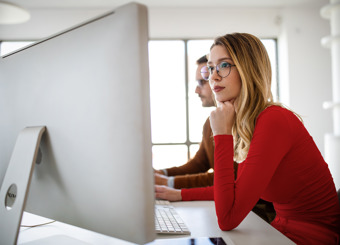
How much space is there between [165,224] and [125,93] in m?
0.47

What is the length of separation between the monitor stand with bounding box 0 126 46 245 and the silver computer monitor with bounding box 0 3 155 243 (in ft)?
0.08

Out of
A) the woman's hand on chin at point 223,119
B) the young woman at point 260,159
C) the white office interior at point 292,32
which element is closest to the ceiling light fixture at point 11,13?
the white office interior at point 292,32

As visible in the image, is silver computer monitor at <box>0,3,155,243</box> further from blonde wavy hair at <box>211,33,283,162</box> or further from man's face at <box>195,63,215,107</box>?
man's face at <box>195,63,215,107</box>

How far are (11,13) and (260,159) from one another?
3.65 meters

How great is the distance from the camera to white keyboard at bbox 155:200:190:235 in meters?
0.76

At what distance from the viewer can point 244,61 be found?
105 cm

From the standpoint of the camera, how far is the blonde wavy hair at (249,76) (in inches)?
41.2

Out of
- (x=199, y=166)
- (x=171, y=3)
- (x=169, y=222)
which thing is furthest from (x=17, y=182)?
(x=171, y=3)

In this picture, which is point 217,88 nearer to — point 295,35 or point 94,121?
point 94,121

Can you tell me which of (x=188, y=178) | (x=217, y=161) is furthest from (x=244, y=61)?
(x=188, y=178)

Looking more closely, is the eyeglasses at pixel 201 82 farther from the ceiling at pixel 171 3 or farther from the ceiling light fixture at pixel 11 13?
the ceiling at pixel 171 3

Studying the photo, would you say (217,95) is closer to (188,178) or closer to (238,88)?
(238,88)

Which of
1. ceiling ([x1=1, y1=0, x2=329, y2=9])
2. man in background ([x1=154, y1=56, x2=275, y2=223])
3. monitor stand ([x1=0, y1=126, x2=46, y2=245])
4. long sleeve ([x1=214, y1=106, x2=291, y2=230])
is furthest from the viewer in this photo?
ceiling ([x1=1, y1=0, x2=329, y2=9])

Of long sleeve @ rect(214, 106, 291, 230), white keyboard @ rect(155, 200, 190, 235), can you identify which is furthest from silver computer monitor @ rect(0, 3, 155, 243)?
long sleeve @ rect(214, 106, 291, 230)
